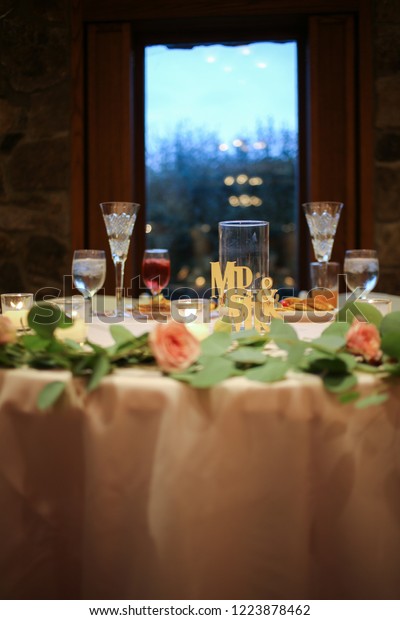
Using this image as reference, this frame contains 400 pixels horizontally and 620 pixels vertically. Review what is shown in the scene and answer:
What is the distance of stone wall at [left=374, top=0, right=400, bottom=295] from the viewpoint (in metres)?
3.01

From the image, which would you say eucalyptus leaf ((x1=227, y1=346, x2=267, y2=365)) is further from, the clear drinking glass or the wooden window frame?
the wooden window frame

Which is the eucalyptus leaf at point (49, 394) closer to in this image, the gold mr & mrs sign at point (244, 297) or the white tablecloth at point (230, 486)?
the white tablecloth at point (230, 486)

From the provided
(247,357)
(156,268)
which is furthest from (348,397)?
(156,268)

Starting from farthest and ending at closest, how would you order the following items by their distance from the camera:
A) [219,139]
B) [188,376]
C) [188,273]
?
[188,273] → [219,139] → [188,376]

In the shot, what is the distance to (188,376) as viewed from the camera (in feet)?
2.36

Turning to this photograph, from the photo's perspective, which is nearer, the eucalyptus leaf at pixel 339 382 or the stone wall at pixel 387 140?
the eucalyptus leaf at pixel 339 382

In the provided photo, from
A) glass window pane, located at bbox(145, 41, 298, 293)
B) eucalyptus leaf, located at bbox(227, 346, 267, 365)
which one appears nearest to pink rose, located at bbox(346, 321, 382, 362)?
eucalyptus leaf, located at bbox(227, 346, 267, 365)

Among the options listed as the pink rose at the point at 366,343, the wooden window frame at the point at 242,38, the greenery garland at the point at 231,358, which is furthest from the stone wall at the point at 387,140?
the pink rose at the point at 366,343

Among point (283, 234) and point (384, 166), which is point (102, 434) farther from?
point (283, 234)

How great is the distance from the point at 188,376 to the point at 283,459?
15cm

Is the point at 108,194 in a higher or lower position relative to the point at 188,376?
higher

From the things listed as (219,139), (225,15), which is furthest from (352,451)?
(219,139)

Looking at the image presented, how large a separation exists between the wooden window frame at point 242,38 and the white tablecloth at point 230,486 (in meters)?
2.49

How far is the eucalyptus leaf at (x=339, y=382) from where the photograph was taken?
0.70m
